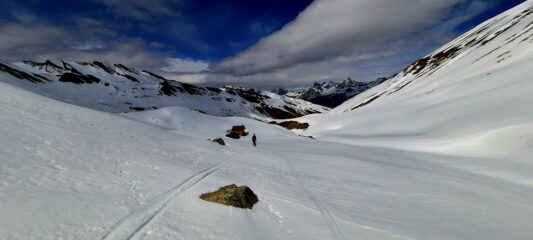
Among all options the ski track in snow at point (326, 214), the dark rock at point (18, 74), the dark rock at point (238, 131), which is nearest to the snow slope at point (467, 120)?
the dark rock at point (238, 131)

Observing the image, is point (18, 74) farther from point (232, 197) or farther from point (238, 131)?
point (232, 197)

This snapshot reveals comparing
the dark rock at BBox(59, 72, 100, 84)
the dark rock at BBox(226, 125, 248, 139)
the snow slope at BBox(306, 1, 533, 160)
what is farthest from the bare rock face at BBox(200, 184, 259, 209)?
the dark rock at BBox(59, 72, 100, 84)

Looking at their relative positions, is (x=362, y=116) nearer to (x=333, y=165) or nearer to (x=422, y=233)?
(x=333, y=165)

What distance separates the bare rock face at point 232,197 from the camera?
1291 cm

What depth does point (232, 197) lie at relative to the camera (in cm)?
1298

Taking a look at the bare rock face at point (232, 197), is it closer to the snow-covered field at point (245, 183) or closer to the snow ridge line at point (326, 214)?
the snow-covered field at point (245, 183)

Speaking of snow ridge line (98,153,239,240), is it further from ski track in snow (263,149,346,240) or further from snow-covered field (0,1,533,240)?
ski track in snow (263,149,346,240)

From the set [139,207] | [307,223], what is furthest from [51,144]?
[307,223]

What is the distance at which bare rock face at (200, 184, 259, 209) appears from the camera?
12.9 m

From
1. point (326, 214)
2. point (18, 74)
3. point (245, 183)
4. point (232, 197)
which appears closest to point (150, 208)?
point (232, 197)

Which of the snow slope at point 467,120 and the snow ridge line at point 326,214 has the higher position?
the snow slope at point 467,120

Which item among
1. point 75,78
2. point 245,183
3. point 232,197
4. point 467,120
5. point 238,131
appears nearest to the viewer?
point 232,197

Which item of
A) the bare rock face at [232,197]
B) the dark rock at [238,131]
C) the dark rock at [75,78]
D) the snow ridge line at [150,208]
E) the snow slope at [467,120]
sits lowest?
the snow ridge line at [150,208]

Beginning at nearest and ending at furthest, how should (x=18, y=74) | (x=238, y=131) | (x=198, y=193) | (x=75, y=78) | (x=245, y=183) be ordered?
(x=198, y=193) < (x=245, y=183) < (x=238, y=131) < (x=18, y=74) < (x=75, y=78)
